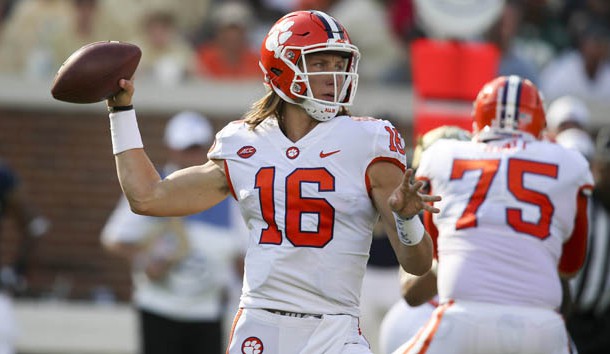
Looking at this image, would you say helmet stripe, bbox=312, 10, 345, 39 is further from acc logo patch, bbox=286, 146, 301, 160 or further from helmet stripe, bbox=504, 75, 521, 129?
helmet stripe, bbox=504, 75, 521, 129

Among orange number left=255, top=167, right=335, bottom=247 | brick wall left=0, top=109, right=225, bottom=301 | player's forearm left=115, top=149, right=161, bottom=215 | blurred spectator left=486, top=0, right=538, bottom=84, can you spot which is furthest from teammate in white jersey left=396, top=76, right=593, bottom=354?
brick wall left=0, top=109, right=225, bottom=301

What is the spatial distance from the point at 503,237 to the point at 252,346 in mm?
1166

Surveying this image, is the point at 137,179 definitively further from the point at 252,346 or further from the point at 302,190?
the point at 252,346

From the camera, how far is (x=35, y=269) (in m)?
10.6

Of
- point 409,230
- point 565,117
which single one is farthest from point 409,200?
point 565,117

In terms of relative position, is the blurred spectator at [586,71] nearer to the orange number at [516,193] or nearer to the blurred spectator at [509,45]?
the blurred spectator at [509,45]

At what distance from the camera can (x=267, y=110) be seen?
471 cm

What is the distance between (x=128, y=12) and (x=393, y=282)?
4.39m

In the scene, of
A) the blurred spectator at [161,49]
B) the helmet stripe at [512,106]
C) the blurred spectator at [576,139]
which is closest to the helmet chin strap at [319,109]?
the helmet stripe at [512,106]

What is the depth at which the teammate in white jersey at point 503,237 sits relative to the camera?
4.94 m

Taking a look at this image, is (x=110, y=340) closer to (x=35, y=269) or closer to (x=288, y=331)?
(x=35, y=269)

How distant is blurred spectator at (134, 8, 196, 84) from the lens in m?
10.6

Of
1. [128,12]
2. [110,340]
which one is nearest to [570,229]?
[110,340]

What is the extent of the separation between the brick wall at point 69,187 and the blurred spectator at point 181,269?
2451mm
